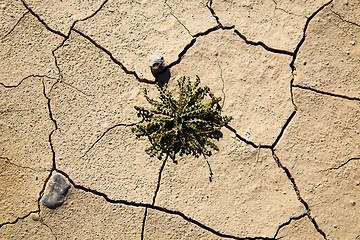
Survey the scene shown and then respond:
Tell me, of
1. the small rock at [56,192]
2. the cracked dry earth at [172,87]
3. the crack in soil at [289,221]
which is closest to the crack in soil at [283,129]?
the cracked dry earth at [172,87]

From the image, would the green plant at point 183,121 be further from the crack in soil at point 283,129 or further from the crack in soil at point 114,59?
the crack in soil at point 283,129

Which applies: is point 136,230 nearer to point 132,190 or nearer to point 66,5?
point 132,190

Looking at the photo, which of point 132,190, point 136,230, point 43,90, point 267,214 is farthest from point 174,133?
point 43,90

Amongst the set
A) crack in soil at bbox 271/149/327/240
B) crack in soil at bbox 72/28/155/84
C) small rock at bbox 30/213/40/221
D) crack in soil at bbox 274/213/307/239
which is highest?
crack in soil at bbox 72/28/155/84

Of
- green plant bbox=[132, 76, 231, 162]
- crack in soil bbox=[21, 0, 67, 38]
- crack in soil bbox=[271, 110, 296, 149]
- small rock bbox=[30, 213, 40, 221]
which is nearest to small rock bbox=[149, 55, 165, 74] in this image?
green plant bbox=[132, 76, 231, 162]

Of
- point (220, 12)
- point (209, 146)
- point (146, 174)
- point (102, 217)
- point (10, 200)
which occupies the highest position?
point (220, 12)

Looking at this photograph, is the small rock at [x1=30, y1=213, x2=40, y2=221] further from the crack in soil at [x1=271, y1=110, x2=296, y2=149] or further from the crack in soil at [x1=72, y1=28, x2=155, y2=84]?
the crack in soil at [x1=271, y1=110, x2=296, y2=149]
